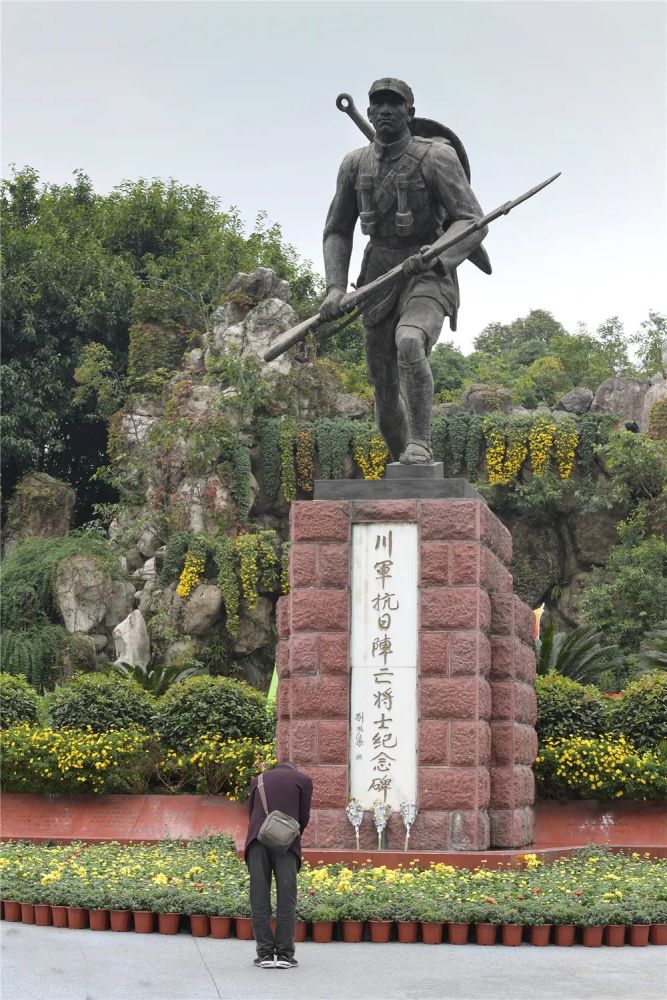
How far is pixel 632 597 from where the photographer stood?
2333 cm

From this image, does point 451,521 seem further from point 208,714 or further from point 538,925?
point 208,714

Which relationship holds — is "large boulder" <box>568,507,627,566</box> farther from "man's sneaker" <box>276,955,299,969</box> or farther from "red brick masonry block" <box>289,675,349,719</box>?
"man's sneaker" <box>276,955,299,969</box>

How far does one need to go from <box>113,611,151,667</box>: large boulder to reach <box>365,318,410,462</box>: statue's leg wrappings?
14748mm

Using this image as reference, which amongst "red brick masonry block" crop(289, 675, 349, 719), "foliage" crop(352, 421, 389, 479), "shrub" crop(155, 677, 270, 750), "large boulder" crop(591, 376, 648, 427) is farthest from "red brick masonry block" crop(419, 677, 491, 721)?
"large boulder" crop(591, 376, 648, 427)

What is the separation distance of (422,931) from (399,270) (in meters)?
4.38

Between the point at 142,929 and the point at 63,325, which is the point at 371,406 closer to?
the point at 63,325

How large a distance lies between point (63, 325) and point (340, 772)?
2377 cm

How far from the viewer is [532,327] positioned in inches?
1662

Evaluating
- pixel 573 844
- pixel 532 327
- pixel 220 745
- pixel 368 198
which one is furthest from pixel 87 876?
pixel 532 327

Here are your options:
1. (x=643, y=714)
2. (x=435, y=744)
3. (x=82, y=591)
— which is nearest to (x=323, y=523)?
(x=435, y=744)

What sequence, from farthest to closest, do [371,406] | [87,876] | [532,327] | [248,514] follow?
[532,327] → [371,406] → [248,514] → [87,876]

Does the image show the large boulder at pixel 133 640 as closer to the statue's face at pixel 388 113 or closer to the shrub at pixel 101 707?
the shrub at pixel 101 707

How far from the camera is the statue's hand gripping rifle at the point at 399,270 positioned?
361 inches

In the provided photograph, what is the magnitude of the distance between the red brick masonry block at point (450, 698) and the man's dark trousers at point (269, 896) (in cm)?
231
